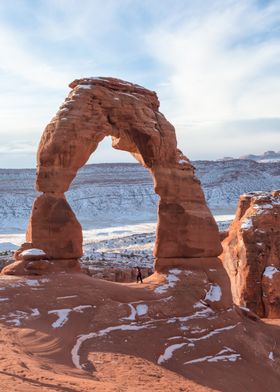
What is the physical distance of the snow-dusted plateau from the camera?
7279cm

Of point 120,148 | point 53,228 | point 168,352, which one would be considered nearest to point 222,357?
point 168,352

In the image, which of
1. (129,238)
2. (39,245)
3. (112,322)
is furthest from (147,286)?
(129,238)

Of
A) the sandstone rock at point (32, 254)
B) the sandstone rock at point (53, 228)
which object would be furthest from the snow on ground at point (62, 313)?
the sandstone rock at point (53, 228)

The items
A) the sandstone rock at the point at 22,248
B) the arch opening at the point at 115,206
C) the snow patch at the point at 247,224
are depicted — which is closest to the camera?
the sandstone rock at the point at 22,248

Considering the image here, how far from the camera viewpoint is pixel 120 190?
89375mm

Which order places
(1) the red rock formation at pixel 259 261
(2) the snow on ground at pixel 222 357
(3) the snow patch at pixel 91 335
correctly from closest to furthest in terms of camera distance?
(3) the snow patch at pixel 91 335 < (2) the snow on ground at pixel 222 357 < (1) the red rock formation at pixel 259 261

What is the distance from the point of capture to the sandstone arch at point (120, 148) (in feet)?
51.8

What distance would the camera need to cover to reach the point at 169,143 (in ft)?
58.1

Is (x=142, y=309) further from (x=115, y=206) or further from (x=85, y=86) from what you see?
(x=115, y=206)

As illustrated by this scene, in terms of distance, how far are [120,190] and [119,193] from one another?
3.47ft

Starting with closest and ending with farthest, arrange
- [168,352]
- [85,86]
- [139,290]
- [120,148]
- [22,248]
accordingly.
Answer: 1. [168,352]
2. [139,290]
3. [22,248]
4. [85,86]
5. [120,148]

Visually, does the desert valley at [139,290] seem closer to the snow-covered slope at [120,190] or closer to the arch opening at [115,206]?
the arch opening at [115,206]

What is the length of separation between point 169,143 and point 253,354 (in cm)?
798

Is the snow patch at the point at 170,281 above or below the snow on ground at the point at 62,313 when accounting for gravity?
above
